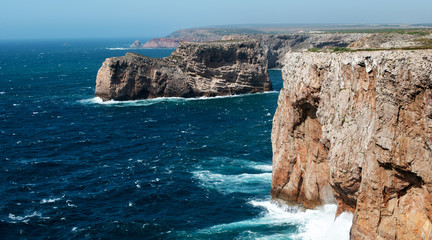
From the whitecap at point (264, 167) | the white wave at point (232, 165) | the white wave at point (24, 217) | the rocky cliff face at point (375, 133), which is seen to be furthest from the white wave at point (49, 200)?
the rocky cliff face at point (375, 133)

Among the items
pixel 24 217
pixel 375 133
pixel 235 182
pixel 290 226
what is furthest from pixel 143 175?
pixel 375 133

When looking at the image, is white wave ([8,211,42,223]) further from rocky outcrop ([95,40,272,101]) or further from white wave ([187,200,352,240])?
rocky outcrop ([95,40,272,101])

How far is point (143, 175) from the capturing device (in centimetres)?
6538

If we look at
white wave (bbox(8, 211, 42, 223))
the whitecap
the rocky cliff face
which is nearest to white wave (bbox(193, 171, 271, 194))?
the whitecap

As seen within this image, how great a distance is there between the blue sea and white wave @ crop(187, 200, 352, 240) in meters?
0.11

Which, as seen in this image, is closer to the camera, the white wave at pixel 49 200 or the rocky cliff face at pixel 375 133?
the rocky cliff face at pixel 375 133

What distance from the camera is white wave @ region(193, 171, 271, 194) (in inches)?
2310

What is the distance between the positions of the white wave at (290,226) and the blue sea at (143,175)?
111 millimetres

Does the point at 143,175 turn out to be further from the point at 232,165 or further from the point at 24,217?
the point at 24,217

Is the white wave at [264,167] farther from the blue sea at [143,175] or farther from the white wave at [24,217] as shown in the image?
the white wave at [24,217]

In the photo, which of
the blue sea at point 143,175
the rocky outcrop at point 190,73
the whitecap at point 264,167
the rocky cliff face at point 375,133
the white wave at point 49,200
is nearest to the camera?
the rocky cliff face at point 375,133

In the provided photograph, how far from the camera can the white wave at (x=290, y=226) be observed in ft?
137

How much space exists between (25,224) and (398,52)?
4237 centimetres

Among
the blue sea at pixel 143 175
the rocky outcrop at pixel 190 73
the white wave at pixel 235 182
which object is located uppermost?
the rocky outcrop at pixel 190 73
